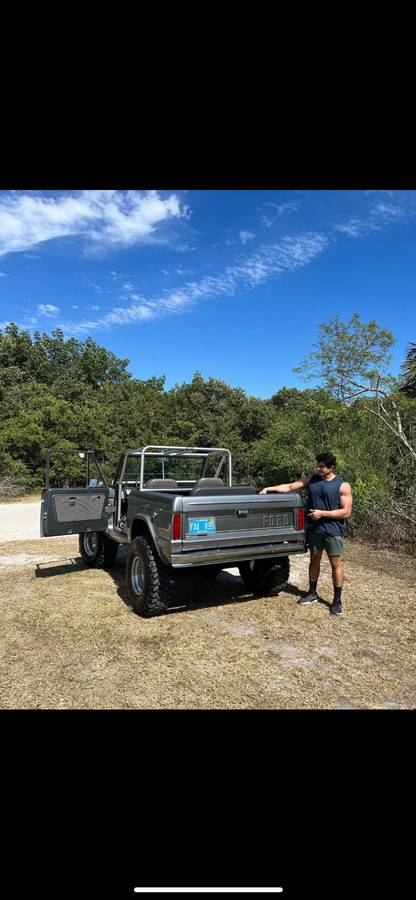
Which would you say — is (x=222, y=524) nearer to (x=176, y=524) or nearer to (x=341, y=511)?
(x=176, y=524)

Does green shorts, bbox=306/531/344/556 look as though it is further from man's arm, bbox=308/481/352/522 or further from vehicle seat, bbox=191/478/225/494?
vehicle seat, bbox=191/478/225/494

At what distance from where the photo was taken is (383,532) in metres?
7.84

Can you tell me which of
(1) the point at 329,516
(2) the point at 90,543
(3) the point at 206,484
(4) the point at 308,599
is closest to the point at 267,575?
(4) the point at 308,599

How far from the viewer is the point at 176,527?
12.5 feet

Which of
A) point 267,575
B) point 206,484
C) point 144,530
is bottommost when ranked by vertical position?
point 267,575

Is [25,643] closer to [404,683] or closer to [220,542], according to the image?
[220,542]

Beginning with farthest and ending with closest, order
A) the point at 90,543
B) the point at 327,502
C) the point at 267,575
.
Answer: the point at 90,543, the point at 267,575, the point at 327,502

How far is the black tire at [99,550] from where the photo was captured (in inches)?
242

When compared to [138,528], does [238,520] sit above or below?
above

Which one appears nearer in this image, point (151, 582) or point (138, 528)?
point (151, 582)

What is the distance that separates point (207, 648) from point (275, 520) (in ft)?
4.50

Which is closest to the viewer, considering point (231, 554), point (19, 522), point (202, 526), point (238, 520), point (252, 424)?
point (202, 526)
